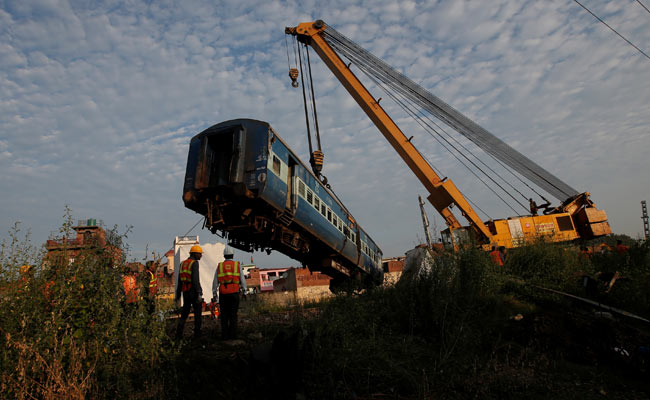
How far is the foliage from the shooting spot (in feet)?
12.0

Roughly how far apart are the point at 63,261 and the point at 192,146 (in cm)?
447

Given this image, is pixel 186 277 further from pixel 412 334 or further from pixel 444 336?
pixel 444 336

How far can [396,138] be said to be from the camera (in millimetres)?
15430

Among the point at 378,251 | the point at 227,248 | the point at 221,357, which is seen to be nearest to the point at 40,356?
the point at 221,357

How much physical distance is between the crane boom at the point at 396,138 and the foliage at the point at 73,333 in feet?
41.0

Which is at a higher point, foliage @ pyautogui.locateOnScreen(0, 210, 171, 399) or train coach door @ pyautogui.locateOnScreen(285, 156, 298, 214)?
train coach door @ pyautogui.locateOnScreen(285, 156, 298, 214)

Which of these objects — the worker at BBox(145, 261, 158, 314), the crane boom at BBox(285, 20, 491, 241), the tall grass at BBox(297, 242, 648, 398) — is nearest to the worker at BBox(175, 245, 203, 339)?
the worker at BBox(145, 261, 158, 314)

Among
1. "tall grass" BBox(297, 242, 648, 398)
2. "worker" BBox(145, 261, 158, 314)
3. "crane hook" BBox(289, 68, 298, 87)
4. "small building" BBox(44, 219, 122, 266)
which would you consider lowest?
"tall grass" BBox(297, 242, 648, 398)

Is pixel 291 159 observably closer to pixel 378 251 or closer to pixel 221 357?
pixel 221 357

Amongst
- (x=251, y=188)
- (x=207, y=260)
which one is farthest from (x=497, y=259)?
(x=207, y=260)

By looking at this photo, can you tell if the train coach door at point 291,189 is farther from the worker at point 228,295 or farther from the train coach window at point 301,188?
the worker at point 228,295

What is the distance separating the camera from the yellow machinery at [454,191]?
1462 cm

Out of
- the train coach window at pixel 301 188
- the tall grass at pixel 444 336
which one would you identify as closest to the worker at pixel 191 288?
the tall grass at pixel 444 336

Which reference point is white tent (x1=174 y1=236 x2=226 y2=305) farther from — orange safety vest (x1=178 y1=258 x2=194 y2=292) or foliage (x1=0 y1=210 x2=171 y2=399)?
foliage (x1=0 y1=210 x2=171 y2=399)
